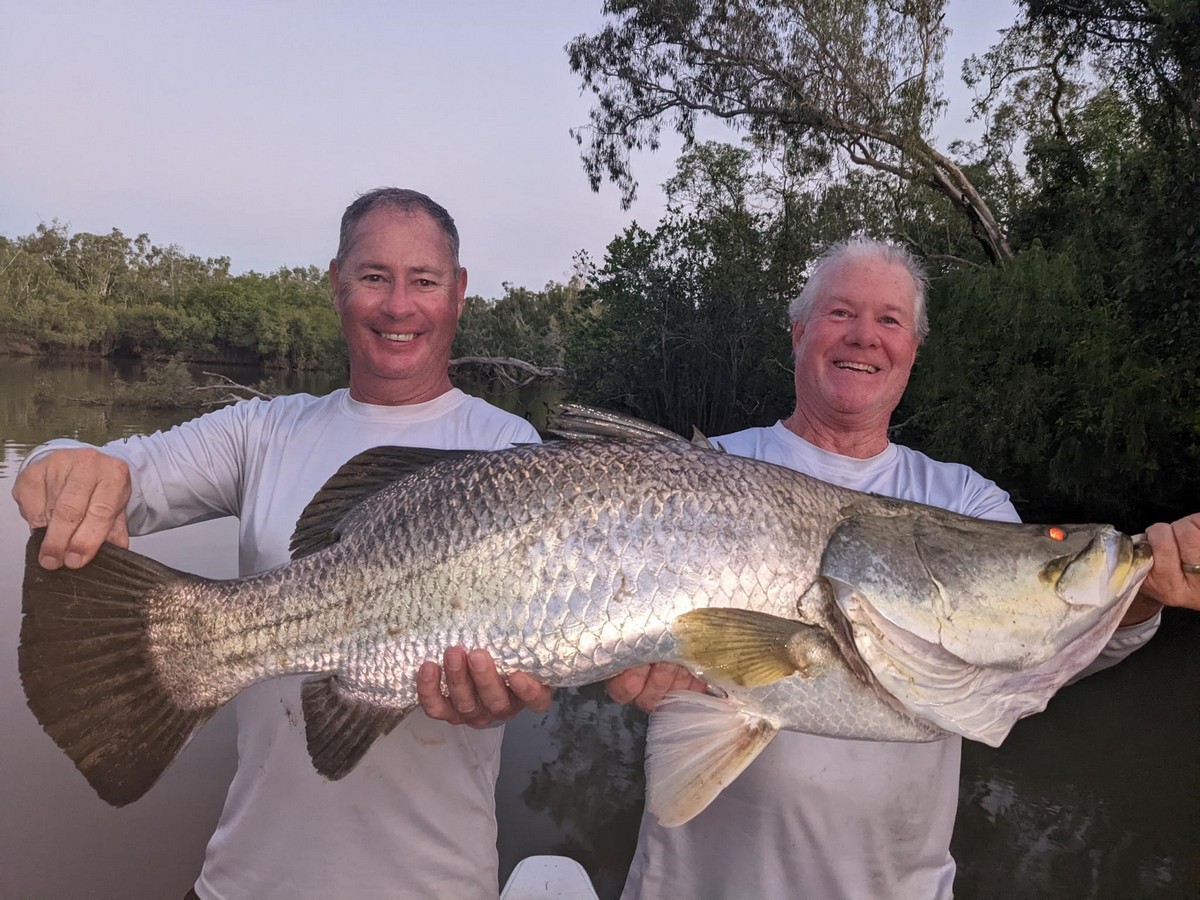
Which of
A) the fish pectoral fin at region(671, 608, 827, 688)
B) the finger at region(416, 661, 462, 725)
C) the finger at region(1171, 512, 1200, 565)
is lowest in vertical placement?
the finger at region(416, 661, 462, 725)

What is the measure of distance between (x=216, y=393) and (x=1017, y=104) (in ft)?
77.3

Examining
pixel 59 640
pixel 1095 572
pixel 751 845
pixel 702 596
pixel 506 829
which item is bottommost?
pixel 506 829

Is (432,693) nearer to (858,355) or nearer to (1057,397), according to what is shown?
(858,355)

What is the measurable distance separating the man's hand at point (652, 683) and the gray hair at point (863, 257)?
1565mm

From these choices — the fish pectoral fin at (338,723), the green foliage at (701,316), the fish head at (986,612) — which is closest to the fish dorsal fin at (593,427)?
the fish head at (986,612)

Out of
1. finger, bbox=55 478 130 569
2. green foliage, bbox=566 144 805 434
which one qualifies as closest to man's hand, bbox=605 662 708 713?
finger, bbox=55 478 130 569

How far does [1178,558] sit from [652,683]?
1.38 metres

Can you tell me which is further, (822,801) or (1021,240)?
(1021,240)

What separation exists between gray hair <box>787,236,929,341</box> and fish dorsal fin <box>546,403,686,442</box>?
3.95ft

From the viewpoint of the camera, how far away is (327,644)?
1894mm

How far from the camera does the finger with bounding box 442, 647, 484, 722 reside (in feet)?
6.09

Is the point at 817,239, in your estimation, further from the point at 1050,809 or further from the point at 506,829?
the point at 506,829

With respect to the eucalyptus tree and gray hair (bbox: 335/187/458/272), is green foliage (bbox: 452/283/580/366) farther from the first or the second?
gray hair (bbox: 335/187/458/272)

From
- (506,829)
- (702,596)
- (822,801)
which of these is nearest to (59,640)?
(702,596)
